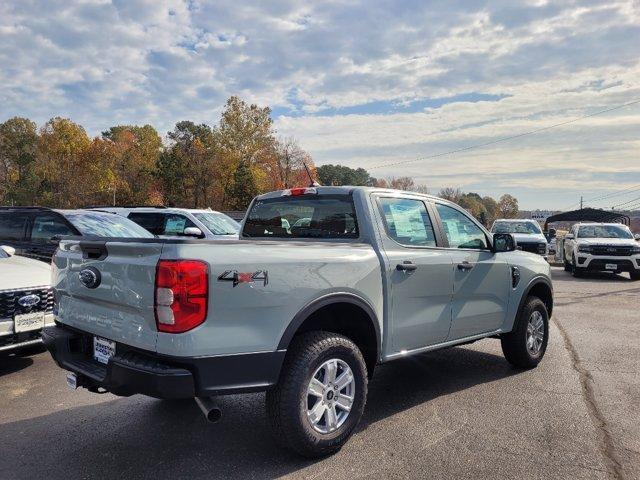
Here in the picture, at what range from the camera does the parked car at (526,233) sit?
18.4 m

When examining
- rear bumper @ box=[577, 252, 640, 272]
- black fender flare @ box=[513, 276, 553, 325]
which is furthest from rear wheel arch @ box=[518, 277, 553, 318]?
rear bumper @ box=[577, 252, 640, 272]

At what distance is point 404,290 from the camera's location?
4121 millimetres

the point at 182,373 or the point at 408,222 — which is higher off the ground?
the point at 408,222

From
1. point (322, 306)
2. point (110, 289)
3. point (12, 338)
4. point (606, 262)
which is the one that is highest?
point (110, 289)

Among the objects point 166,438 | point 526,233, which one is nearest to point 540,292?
point 166,438

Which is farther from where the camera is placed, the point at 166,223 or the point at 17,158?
the point at 17,158

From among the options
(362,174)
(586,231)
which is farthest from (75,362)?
(362,174)

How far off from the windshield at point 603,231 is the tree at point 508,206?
12088cm

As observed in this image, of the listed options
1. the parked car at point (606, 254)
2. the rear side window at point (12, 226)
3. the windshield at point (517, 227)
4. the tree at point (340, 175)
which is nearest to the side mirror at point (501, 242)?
the rear side window at point (12, 226)

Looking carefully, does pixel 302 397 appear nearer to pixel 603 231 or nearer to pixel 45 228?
pixel 45 228

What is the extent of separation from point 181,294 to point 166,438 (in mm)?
1528

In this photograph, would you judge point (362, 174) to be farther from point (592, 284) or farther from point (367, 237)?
point (367, 237)

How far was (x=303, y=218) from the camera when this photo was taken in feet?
14.9

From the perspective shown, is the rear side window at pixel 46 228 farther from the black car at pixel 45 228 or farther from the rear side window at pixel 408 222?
the rear side window at pixel 408 222
